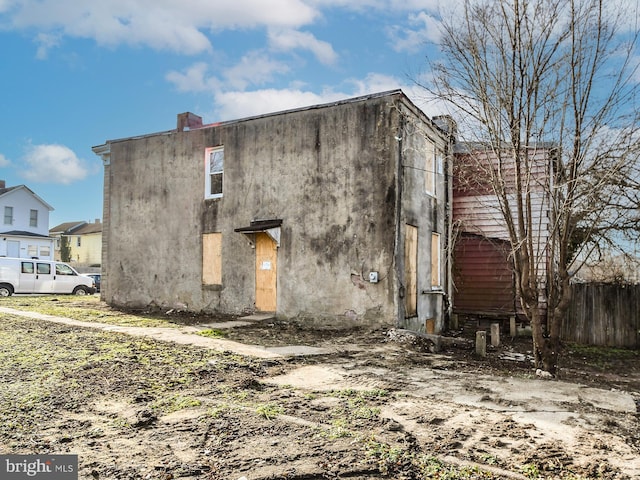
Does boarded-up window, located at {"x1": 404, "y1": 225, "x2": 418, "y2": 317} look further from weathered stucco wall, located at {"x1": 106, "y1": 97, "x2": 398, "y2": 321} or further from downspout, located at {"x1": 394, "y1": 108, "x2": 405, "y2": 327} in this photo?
weathered stucco wall, located at {"x1": 106, "y1": 97, "x2": 398, "y2": 321}

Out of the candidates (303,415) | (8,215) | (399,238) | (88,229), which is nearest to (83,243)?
(88,229)

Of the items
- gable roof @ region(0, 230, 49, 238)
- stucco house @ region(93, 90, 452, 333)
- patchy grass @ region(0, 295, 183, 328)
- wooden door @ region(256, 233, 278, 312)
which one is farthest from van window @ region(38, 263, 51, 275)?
gable roof @ region(0, 230, 49, 238)

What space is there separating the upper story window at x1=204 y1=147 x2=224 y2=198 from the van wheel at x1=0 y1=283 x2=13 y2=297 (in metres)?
12.6

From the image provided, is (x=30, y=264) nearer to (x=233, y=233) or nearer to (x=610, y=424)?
(x=233, y=233)

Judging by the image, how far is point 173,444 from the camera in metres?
4.19

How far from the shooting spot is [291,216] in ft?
41.7

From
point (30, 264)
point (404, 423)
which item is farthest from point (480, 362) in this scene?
point (30, 264)

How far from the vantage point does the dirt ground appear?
375 cm

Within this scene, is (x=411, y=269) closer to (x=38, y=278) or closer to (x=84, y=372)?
(x=84, y=372)

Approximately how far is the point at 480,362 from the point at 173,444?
21.2 feet

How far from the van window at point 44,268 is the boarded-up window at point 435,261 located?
59.3 ft

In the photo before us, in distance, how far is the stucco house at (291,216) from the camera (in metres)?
11.6

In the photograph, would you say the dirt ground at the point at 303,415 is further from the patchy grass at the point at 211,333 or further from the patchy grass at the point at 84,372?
the patchy grass at the point at 211,333

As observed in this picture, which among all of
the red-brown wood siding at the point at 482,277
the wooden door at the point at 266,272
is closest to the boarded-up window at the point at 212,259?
the wooden door at the point at 266,272
